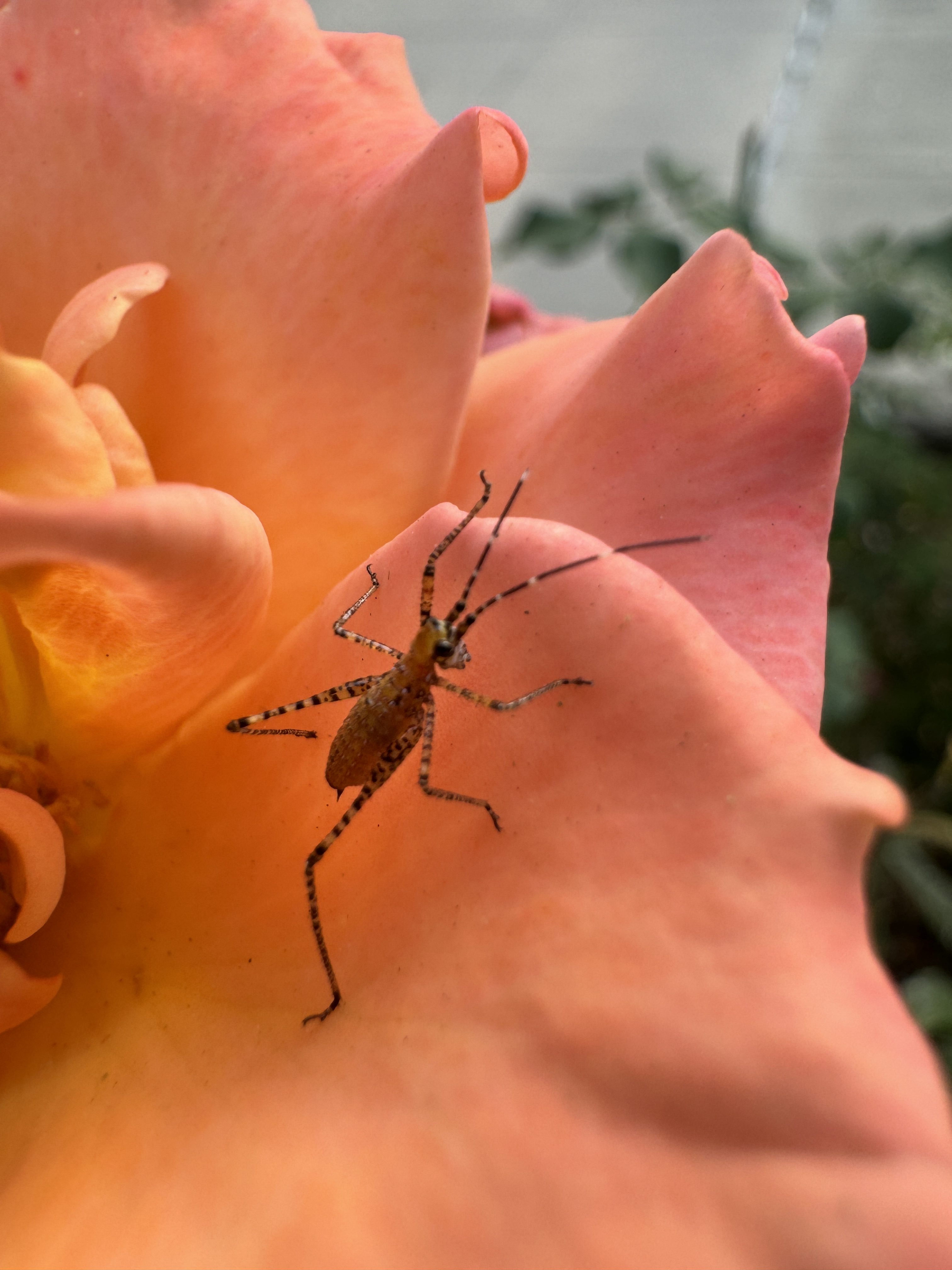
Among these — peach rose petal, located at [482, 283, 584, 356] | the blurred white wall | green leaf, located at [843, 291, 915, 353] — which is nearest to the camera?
peach rose petal, located at [482, 283, 584, 356]

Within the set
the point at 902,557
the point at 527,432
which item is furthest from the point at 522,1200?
the point at 902,557

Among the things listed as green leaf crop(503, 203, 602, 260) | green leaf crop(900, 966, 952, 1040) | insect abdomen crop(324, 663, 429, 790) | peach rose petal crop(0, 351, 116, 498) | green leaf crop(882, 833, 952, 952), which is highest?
peach rose petal crop(0, 351, 116, 498)

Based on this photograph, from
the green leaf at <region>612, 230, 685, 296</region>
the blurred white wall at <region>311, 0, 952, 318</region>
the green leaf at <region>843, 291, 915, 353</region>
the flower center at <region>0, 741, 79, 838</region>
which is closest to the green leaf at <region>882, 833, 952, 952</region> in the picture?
the green leaf at <region>843, 291, 915, 353</region>

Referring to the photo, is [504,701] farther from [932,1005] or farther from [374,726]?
[932,1005]

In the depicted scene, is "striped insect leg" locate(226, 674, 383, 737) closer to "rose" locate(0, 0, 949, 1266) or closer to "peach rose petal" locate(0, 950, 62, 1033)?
"rose" locate(0, 0, 949, 1266)

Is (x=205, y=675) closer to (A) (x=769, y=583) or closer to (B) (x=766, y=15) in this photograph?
(A) (x=769, y=583)

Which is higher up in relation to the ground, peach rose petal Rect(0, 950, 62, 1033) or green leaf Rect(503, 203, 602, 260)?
peach rose petal Rect(0, 950, 62, 1033)

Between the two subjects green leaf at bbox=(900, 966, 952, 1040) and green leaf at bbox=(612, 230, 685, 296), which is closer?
green leaf at bbox=(900, 966, 952, 1040)
